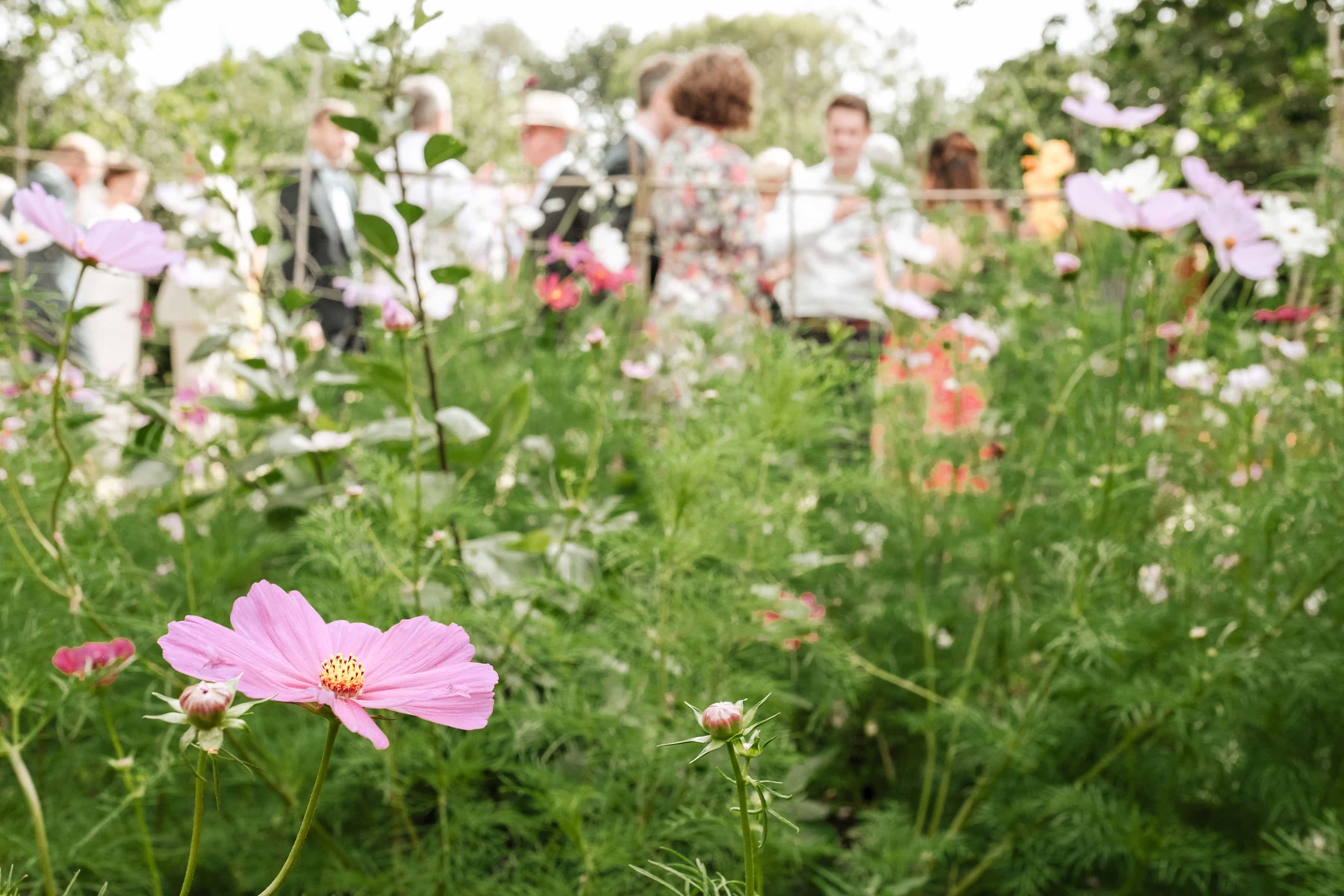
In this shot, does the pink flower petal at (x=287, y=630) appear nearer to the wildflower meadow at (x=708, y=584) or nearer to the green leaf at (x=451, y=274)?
the wildflower meadow at (x=708, y=584)

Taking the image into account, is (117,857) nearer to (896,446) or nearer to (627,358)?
(896,446)

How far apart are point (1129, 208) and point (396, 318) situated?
649mm

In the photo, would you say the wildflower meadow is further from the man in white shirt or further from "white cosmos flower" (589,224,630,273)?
the man in white shirt

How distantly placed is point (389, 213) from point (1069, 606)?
1918 mm

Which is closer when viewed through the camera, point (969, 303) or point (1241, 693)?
point (1241, 693)

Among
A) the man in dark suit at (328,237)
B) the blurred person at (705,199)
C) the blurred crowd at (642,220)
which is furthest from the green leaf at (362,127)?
the man in dark suit at (328,237)

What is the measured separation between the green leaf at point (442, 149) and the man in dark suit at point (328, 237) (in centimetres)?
176

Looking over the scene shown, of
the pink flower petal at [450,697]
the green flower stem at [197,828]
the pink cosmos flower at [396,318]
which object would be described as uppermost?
the pink cosmos flower at [396,318]

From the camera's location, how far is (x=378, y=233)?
2.87ft

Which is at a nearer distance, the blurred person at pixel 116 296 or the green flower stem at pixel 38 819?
the green flower stem at pixel 38 819

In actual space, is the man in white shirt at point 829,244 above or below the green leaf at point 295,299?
below

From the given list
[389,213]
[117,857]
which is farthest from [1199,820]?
[389,213]

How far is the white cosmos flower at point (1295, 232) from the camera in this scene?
1.33 meters

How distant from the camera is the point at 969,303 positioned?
74.8 inches
